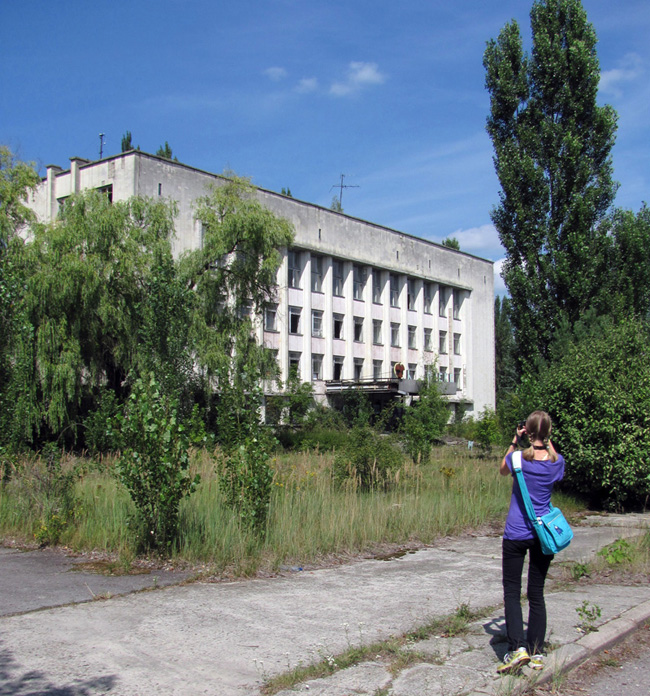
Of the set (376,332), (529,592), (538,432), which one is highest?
(376,332)

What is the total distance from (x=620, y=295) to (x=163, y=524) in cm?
2283

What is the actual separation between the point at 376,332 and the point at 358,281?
4.15 meters

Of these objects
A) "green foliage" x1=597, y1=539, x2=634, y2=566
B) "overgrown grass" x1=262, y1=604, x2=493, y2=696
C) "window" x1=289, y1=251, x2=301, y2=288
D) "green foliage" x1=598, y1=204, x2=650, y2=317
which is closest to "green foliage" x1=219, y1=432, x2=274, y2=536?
"overgrown grass" x1=262, y1=604, x2=493, y2=696

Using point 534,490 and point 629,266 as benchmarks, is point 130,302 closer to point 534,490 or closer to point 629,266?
point 629,266

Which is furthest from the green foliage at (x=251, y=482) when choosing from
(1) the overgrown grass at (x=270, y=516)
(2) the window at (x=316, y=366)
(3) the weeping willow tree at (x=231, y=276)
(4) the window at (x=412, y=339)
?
(4) the window at (x=412, y=339)

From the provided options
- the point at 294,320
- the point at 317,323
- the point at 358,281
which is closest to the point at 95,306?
the point at 294,320

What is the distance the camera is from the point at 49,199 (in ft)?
126

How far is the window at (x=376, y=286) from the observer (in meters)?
54.1

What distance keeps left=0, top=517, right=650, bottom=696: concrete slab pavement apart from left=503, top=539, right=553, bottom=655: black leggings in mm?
317

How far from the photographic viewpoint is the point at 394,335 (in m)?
55.8

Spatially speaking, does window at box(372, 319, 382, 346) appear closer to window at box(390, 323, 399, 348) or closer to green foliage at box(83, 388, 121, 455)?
window at box(390, 323, 399, 348)

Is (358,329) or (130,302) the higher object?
(358,329)

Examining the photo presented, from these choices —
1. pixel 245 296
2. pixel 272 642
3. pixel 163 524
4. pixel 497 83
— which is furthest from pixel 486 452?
pixel 272 642

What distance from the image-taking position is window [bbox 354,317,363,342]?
52.5 meters
